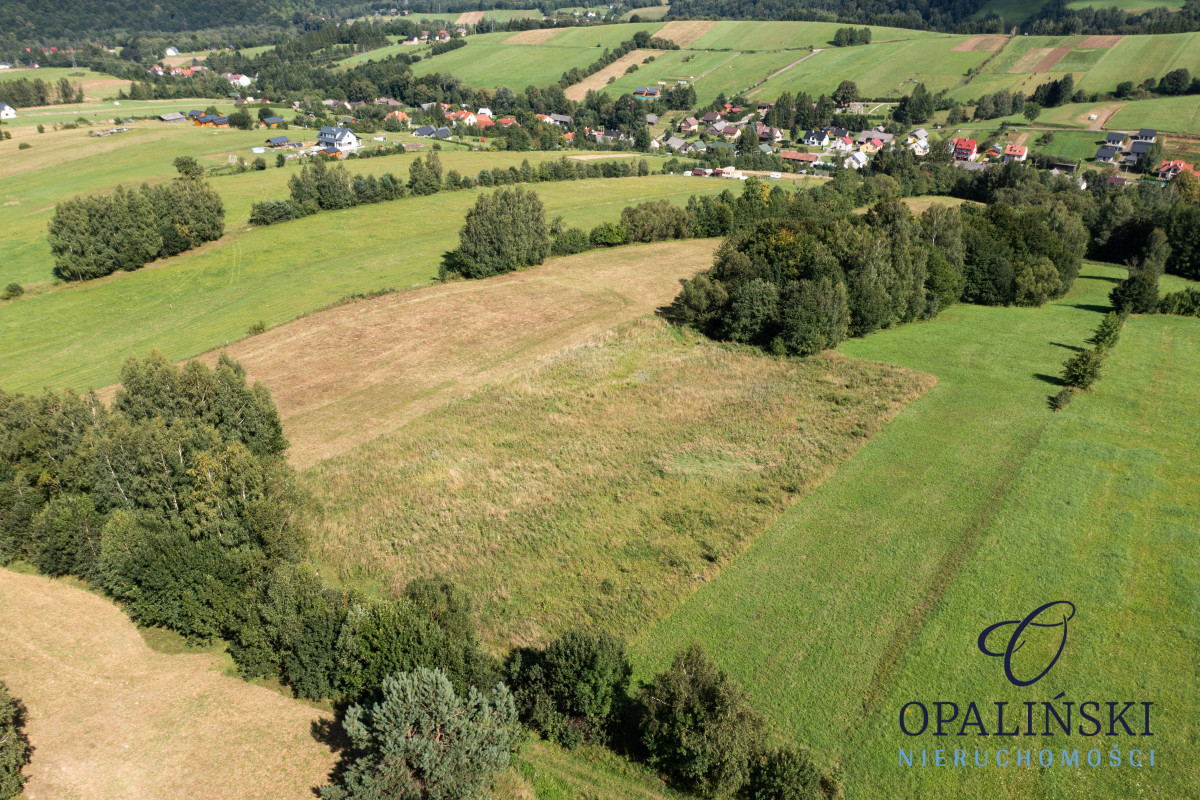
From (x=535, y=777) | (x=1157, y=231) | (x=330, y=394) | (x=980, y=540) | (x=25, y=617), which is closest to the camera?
(x=535, y=777)

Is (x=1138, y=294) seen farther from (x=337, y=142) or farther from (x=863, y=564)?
(x=337, y=142)

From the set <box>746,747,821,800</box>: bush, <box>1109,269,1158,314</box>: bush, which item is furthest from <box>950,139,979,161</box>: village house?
<box>746,747,821,800</box>: bush

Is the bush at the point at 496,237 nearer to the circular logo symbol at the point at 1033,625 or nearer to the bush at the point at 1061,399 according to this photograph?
the bush at the point at 1061,399

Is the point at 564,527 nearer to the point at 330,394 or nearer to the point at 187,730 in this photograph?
the point at 187,730

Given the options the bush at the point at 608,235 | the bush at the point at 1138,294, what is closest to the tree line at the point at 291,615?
the bush at the point at 608,235

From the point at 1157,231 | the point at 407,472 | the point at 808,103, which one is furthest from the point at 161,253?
the point at 808,103

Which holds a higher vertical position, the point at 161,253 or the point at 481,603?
the point at 161,253

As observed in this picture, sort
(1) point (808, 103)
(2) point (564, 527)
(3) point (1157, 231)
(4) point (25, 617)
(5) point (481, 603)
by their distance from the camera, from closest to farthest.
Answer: (4) point (25, 617), (5) point (481, 603), (2) point (564, 527), (3) point (1157, 231), (1) point (808, 103)

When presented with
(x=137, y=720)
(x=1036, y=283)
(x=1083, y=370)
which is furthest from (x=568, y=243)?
(x=137, y=720)
